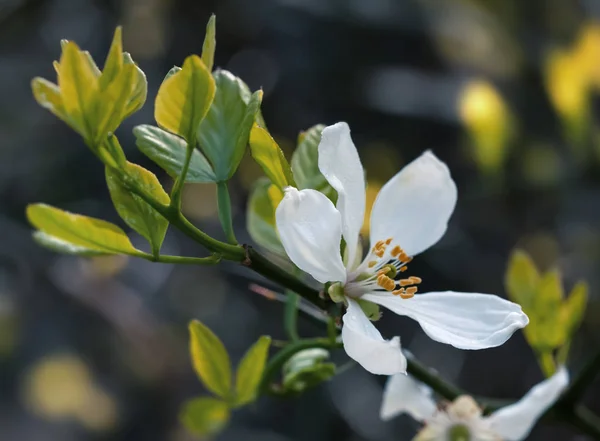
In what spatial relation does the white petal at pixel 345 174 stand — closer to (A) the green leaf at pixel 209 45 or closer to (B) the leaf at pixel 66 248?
(A) the green leaf at pixel 209 45

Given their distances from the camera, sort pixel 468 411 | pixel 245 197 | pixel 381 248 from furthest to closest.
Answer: pixel 245 197 → pixel 468 411 → pixel 381 248

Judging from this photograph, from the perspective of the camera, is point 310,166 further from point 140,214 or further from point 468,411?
point 468,411

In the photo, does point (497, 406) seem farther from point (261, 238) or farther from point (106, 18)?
point (106, 18)

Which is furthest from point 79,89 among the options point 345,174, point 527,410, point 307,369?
point 527,410

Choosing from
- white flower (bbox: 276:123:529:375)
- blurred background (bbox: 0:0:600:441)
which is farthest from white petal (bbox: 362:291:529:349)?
blurred background (bbox: 0:0:600:441)

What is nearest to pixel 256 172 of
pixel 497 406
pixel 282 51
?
pixel 282 51

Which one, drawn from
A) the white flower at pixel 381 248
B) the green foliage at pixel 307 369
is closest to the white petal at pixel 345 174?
the white flower at pixel 381 248
